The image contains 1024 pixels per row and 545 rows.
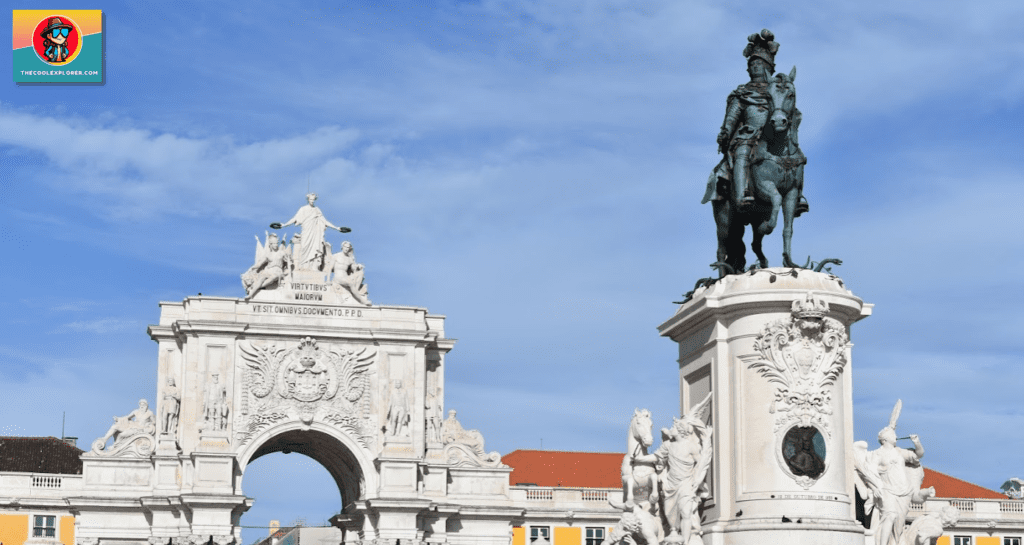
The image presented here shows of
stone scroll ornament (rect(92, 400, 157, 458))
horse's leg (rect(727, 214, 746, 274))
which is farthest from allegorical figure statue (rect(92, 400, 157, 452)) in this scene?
horse's leg (rect(727, 214, 746, 274))

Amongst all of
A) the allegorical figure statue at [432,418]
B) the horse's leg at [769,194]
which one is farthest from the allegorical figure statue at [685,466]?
the allegorical figure statue at [432,418]

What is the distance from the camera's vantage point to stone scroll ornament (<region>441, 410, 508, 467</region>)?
5691cm

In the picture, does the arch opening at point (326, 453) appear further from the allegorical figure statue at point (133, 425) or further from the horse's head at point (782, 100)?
the horse's head at point (782, 100)

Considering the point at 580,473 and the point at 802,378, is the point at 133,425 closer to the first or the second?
the point at 580,473

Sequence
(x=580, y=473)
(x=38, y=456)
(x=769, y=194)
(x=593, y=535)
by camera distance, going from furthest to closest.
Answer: (x=580, y=473), (x=38, y=456), (x=593, y=535), (x=769, y=194)

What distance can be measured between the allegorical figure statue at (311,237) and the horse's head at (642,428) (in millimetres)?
44493

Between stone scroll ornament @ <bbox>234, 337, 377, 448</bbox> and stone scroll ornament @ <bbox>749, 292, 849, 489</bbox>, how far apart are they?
4343cm

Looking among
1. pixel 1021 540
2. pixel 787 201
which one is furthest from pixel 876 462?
→ pixel 1021 540

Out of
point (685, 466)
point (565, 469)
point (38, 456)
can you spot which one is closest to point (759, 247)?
point (685, 466)

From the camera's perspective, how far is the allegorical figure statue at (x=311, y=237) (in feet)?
187

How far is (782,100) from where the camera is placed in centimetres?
1340

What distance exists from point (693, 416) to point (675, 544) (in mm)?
1187

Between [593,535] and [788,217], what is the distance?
45.9m

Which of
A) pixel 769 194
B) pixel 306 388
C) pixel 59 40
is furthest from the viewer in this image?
pixel 306 388
